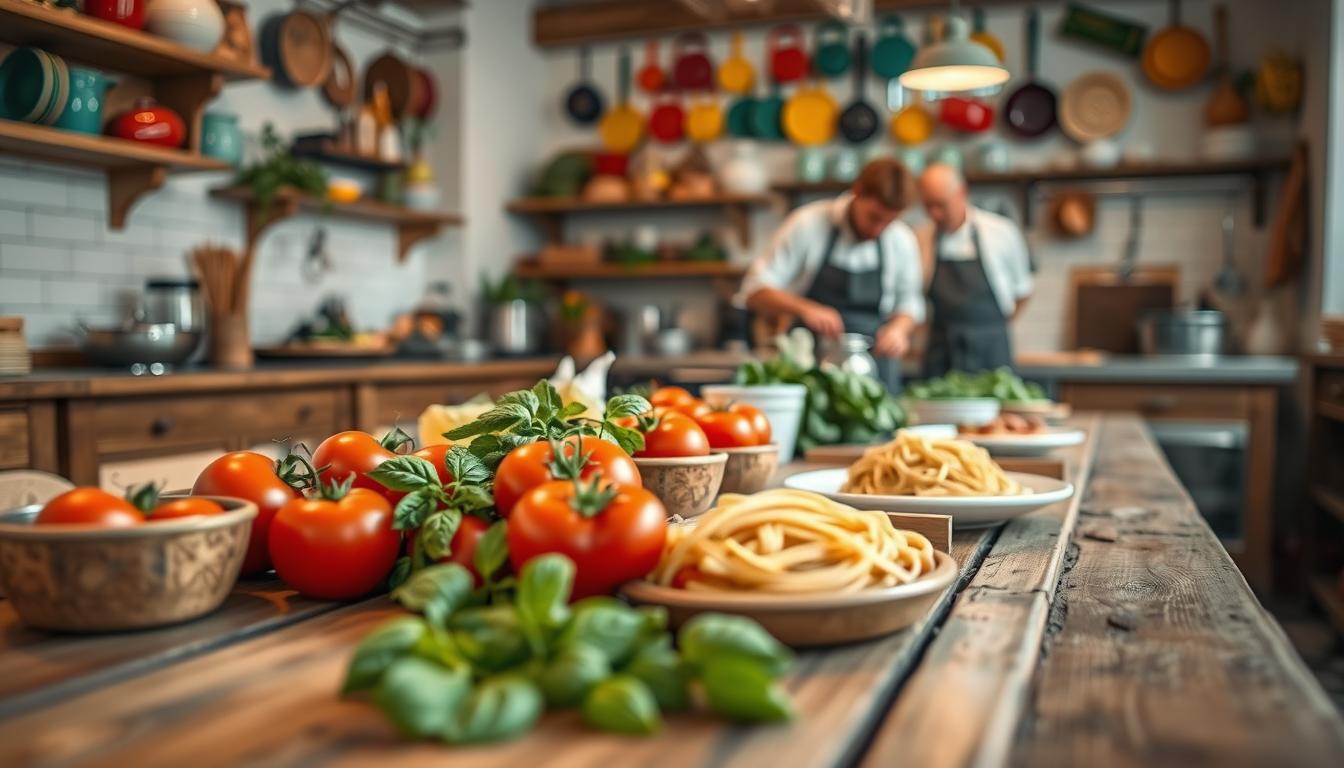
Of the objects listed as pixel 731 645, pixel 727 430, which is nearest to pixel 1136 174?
pixel 727 430

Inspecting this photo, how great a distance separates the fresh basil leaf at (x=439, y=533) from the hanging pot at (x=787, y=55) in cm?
551

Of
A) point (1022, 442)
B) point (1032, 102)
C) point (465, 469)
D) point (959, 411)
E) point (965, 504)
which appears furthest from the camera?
point (1032, 102)

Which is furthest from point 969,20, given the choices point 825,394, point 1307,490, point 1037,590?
point 1037,590

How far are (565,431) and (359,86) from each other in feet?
16.0

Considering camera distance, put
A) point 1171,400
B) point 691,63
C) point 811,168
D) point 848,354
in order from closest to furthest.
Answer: point 848,354
point 1171,400
point 811,168
point 691,63

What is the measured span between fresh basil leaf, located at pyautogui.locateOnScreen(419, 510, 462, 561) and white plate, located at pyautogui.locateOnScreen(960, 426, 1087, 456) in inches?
51.0

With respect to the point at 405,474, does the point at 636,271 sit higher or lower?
higher

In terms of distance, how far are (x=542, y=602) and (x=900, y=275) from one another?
12.1 feet

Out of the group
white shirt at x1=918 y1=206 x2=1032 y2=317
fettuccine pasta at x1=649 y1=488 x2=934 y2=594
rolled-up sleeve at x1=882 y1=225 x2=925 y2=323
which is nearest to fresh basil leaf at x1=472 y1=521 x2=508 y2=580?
fettuccine pasta at x1=649 y1=488 x2=934 y2=594

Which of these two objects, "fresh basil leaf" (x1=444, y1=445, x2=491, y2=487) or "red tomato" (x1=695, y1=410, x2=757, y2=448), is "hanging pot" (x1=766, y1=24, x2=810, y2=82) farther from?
"fresh basil leaf" (x1=444, y1=445, x2=491, y2=487)

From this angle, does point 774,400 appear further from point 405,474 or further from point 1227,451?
point 1227,451

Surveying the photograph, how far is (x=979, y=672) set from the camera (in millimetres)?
746

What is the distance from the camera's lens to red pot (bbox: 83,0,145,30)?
3303mm

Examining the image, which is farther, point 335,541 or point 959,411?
point 959,411
